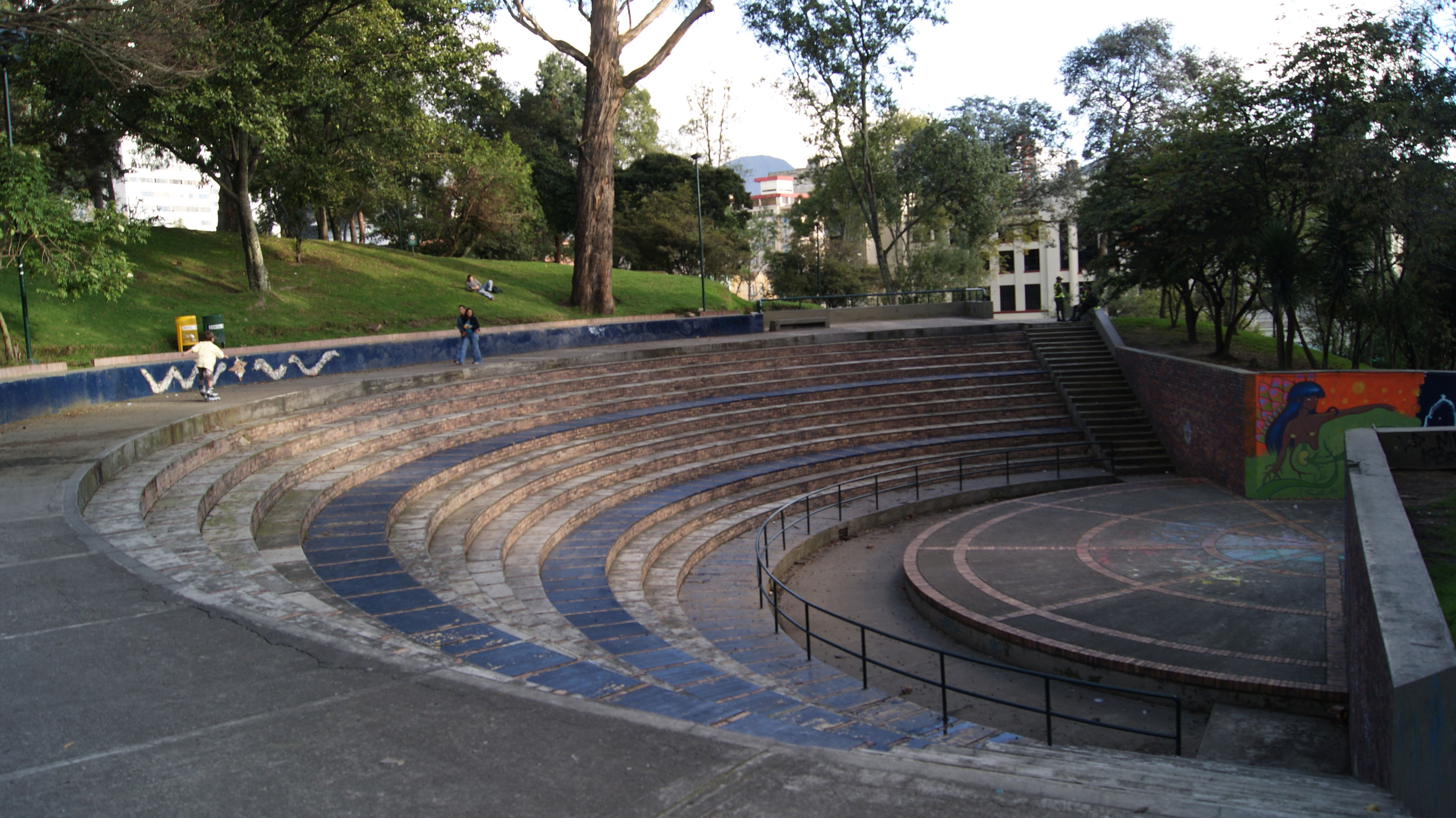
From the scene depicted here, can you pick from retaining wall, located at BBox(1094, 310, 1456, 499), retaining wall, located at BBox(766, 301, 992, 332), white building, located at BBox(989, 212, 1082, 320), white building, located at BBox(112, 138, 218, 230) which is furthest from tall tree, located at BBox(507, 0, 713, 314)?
white building, located at BBox(112, 138, 218, 230)

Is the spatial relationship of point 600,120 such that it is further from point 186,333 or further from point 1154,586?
point 1154,586

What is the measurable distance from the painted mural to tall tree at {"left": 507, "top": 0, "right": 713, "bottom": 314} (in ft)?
53.2

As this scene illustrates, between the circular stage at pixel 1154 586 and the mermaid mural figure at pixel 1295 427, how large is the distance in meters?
0.74

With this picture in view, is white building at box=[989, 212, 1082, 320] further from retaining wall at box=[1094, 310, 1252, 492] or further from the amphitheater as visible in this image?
the amphitheater

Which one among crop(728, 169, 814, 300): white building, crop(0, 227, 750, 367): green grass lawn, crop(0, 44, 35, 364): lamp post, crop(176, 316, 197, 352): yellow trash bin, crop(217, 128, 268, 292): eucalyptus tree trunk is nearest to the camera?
crop(0, 44, 35, 364): lamp post

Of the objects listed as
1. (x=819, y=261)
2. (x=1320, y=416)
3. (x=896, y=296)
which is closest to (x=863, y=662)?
(x=1320, y=416)

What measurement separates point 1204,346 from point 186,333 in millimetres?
23121

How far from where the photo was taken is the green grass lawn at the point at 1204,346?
22.2 meters

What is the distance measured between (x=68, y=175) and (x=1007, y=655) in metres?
26.9

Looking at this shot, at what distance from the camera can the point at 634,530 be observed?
42.4ft

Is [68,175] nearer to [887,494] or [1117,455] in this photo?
[887,494]

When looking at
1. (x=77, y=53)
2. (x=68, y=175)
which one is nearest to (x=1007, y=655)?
(x=77, y=53)

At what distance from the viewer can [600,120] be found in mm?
25375

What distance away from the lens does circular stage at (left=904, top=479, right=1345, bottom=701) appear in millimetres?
9078
